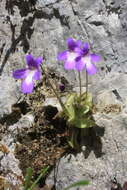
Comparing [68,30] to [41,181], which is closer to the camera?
[41,181]

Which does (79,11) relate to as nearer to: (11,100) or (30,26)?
(30,26)

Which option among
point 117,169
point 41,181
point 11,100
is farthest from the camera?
point 11,100

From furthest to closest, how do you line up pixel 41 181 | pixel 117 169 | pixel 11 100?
pixel 11 100
pixel 41 181
pixel 117 169

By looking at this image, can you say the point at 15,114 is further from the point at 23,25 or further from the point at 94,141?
the point at 23,25

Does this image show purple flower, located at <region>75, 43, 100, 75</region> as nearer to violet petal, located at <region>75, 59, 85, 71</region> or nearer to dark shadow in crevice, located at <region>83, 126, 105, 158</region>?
violet petal, located at <region>75, 59, 85, 71</region>

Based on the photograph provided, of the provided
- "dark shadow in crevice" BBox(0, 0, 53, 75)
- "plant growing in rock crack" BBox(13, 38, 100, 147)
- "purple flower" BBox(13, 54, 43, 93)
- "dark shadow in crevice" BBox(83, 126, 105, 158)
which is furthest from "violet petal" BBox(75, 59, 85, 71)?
"dark shadow in crevice" BBox(0, 0, 53, 75)

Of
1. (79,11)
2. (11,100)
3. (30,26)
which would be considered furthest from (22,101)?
(79,11)

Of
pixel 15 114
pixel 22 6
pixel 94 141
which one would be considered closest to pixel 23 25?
pixel 22 6

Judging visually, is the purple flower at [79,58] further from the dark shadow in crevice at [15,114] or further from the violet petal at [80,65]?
the dark shadow in crevice at [15,114]
